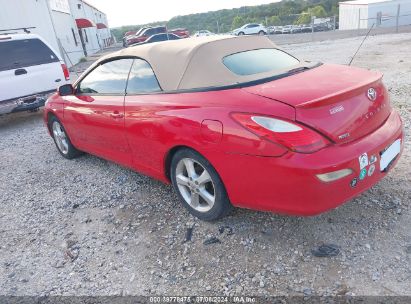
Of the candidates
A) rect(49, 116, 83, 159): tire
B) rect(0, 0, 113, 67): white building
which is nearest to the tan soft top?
rect(49, 116, 83, 159): tire

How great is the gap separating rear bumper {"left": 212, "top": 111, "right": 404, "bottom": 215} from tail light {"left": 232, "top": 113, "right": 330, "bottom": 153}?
0.05 m

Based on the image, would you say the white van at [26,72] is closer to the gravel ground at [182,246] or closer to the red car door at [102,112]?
the red car door at [102,112]

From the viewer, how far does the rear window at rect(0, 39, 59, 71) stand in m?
6.92

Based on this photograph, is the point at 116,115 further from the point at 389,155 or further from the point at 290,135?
the point at 389,155

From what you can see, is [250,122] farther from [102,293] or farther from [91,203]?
[91,203]

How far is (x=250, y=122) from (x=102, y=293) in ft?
5.19

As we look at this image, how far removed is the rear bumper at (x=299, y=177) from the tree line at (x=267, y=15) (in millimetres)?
39995

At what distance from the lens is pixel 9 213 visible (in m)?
3.75

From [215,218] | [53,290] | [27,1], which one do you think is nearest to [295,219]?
[215,218]

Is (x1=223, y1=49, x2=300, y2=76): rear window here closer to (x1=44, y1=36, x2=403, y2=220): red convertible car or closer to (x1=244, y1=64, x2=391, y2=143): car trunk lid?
(x1=44, y1=36, x2=403, y2=220): red convertible car

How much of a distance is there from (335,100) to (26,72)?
6495mm

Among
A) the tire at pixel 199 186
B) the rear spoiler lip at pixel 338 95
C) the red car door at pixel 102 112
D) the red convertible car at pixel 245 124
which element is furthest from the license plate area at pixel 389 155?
the red car door at pixel 102 112

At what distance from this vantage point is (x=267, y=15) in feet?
204

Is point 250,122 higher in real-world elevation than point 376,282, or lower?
higher
